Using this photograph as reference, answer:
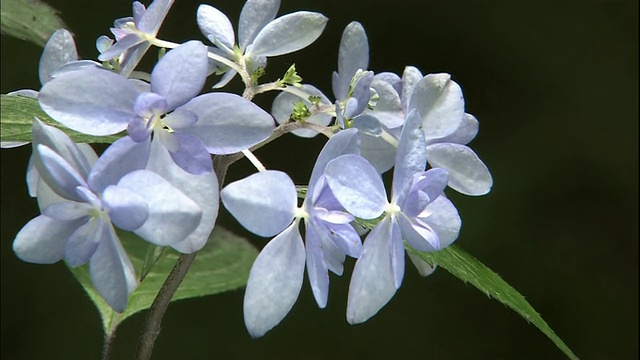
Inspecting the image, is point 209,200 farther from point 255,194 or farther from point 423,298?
point 423,298

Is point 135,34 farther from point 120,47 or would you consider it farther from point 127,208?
point 127,208

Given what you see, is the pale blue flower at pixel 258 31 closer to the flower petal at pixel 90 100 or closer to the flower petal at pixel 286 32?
the flower petal at pixel 286 32

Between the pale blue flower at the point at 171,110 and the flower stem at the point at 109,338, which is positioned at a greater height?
the pale blue flower at the point at 171,110

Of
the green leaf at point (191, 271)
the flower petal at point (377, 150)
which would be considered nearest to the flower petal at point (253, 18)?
the flower petal at point (377, 150)

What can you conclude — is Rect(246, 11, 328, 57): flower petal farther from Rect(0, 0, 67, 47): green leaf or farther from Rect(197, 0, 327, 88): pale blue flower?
Rect(0, 0, 67, 47): green leaf

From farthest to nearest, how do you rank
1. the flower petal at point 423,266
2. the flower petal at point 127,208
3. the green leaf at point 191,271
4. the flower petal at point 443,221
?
the green leaf at point 191,271
the flower petal at point 423,266
the flower petal at point 443,221
the flower petal at point 127,208

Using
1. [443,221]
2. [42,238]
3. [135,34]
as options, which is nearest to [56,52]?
[135,34]

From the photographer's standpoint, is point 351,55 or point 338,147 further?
point 351,55
